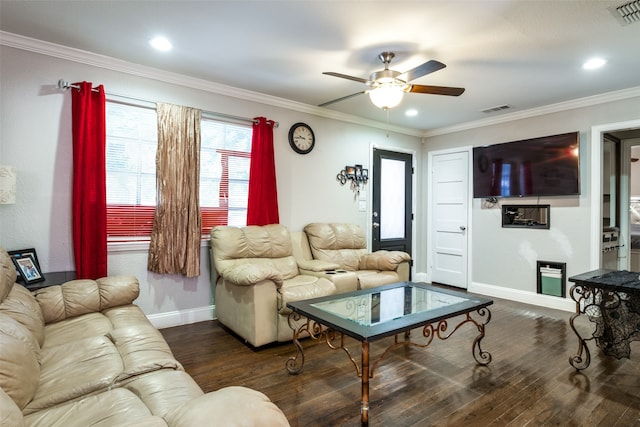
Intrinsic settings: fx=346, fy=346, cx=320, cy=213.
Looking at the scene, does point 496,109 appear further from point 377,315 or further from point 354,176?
point 377,315

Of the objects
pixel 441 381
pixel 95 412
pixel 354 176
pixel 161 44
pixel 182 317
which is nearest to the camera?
pixel 95 412

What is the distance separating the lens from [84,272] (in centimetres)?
298

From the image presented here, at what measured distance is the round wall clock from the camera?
14.4 feet

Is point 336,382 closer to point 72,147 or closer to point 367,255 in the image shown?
point 367,255

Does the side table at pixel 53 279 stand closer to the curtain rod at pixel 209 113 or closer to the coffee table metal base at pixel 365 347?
the curtain rod at pixel 209 113

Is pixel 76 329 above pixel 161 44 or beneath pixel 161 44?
beneath

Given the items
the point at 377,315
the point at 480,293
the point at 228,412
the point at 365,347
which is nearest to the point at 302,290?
the point at 377,315

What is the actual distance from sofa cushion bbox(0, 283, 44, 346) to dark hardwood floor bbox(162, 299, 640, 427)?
1037 millimetres

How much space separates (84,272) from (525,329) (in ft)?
14.0

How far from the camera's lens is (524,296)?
185 inches

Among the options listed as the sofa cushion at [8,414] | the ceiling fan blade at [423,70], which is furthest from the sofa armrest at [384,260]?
the sofa cushion at [8,414]

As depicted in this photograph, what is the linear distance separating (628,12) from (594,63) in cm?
95

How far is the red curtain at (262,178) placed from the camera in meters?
3.98

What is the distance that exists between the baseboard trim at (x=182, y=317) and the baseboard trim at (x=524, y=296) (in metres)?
3.82
